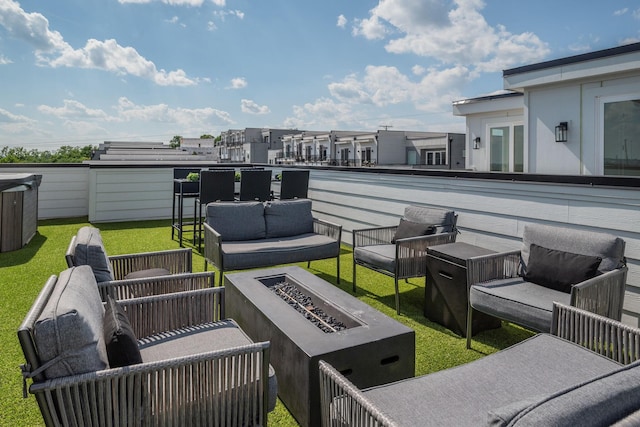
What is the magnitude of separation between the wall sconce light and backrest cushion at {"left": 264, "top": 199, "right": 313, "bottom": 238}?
15.5 ft

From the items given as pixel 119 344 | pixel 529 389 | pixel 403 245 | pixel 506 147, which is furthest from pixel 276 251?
pixel 506 147

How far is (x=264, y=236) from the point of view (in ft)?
15.5

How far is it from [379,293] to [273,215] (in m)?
1.56

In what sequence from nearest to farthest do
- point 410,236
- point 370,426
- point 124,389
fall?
point 370,426
point 124,389
point 410,236

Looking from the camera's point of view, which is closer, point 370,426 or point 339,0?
point 370,426

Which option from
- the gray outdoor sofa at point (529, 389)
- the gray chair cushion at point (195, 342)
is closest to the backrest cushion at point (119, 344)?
the gray chair cushion at point (195, 342)

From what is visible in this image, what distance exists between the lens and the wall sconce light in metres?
6.73

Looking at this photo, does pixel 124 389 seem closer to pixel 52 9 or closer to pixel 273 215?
pixel 273 215

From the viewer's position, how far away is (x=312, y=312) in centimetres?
256

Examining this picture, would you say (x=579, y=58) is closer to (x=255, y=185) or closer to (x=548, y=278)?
(x=548, y=278)

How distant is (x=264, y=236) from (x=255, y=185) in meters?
1.89

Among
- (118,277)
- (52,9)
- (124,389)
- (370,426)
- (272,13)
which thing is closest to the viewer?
(370,426)

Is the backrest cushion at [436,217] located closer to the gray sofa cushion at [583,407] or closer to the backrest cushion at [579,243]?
the backrest cushion at [579,243]

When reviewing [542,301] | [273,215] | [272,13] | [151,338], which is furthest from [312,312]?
[272,13]
